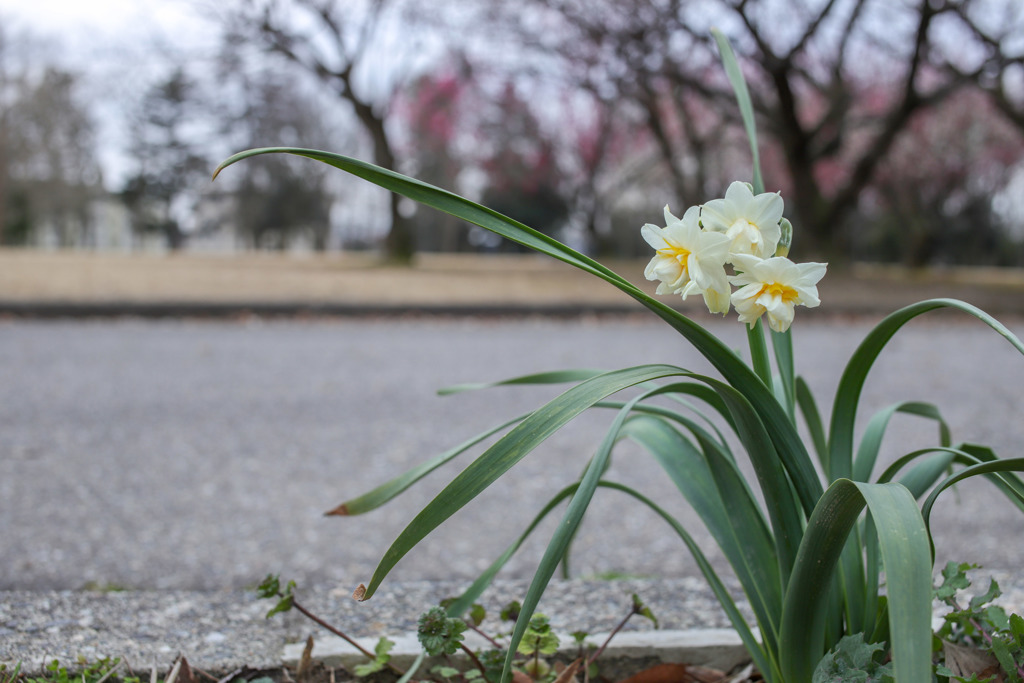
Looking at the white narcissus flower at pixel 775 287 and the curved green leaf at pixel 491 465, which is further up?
the white narcissus flower at pixel 775 287

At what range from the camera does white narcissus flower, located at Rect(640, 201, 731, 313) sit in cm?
78

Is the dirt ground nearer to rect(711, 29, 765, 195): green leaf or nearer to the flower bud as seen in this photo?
rect(711, 29, 765, 195): green leaf

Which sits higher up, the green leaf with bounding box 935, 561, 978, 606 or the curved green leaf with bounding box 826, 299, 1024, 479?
the curved green leaf with bounding box 826, 299, 1024, 479

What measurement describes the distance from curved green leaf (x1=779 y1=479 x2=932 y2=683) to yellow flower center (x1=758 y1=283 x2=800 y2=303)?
18 cm

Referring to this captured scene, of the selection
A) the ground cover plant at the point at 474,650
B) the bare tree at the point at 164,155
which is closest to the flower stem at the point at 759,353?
the ground cover plant at the point at 474,650

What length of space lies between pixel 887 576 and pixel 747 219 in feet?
1.22

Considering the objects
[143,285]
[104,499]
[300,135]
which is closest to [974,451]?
[104,499]

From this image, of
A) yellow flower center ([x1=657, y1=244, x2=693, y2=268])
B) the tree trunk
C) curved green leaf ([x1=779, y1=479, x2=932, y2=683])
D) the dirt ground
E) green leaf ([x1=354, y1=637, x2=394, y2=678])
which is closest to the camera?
curved green leaf ([x1=779, y1=479, x2=932, y2=683])

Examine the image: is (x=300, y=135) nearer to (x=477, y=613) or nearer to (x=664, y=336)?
(x=664, y=336)

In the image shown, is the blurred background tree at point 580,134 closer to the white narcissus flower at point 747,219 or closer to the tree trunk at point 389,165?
the tree trunk at point 389,165

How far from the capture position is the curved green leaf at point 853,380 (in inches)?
33.2

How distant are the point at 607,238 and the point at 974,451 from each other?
1776 centimetres

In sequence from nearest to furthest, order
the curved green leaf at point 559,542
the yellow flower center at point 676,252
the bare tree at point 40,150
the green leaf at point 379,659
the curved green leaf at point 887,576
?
the curved green leaf at point 887,576
the curved green leaf at point 559,542
the yellow flower center at point 676,252
the green leaf at point 379,659
the bare tree at point 40,150

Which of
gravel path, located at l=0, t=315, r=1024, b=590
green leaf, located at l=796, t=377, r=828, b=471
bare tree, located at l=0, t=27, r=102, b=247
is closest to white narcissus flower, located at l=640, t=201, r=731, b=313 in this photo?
green leaf, located at l=796, t=377, r=828, b=471
